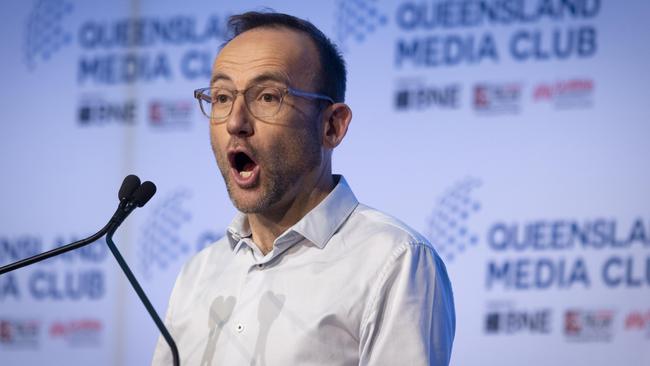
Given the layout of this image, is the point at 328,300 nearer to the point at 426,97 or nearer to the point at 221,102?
the point at 221,102

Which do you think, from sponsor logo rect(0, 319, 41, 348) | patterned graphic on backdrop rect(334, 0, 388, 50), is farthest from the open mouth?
sponsor logo rect(0, 319, 41, 348)

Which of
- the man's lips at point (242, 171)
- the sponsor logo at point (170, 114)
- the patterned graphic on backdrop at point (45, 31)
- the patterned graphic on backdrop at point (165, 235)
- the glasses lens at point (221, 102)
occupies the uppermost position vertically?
the patterned graphic on backdrop at point (45, 31)

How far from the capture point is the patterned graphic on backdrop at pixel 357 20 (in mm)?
3596

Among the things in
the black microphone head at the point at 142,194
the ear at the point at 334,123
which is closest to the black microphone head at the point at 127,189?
the black microphone head at the point at 142,194

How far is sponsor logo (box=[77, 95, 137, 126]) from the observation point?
12.8 ft

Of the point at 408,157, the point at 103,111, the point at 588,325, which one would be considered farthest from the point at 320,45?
the point at 103,111

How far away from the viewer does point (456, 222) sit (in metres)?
3.38

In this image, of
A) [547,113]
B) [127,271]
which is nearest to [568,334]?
[547,113]

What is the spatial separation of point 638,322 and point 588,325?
0.53 feet

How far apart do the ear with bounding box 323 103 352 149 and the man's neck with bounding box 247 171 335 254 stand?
8cm

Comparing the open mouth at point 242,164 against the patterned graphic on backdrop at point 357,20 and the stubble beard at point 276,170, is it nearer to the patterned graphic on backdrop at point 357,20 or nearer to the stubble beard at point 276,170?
the stubble beard at point 276,170

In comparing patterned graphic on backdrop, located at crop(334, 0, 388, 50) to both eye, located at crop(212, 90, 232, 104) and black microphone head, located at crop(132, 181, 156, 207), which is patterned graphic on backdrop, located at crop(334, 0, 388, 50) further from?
black microphone head, located at crop(132, 181, 156, 207)

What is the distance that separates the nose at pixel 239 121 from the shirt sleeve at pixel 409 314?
408mm

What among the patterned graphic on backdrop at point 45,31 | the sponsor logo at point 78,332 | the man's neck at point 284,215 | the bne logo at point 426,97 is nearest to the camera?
the man's neck at point 284,215
